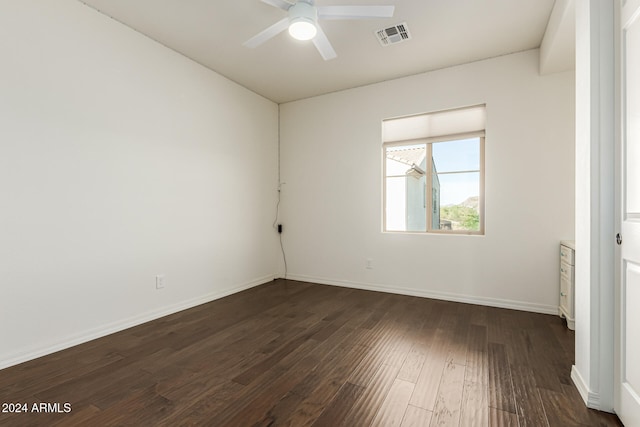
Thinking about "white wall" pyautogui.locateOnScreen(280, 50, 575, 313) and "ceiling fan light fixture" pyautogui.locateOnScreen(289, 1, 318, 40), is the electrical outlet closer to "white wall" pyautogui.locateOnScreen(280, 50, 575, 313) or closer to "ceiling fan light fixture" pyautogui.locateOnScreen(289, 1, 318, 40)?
"white wall" pyautogui.locateOnScreen(280, 50, 575, 313)

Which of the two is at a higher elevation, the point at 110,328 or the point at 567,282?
the point at 567,282

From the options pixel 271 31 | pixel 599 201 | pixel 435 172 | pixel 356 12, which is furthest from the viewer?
pixel 435 172

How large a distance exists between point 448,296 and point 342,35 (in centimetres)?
318

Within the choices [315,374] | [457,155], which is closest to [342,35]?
[457,155]

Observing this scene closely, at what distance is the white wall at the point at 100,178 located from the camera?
221 cm

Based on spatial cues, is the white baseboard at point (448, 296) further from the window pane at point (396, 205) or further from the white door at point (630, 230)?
the white door at point (630, 230)

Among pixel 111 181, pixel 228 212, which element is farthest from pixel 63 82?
pixel 228 212

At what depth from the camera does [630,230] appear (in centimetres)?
146

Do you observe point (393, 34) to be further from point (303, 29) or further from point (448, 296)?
point (448, 296)

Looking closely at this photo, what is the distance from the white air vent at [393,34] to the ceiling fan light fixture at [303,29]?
97 cm

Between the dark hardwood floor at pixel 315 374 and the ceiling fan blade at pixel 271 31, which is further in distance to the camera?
the ceiling fan blade at pixel 271 31

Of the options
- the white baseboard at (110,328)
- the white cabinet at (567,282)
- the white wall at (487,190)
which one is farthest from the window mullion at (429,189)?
the white baseboard at (110,328)

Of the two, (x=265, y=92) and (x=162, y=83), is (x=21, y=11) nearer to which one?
(x=162, y=83)

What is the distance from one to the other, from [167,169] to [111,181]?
586 millimetres
